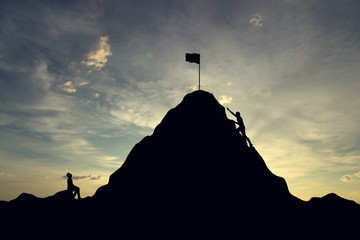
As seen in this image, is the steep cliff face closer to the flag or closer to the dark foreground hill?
the dark foreground hill

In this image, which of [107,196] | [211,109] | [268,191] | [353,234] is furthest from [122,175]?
[353,234]

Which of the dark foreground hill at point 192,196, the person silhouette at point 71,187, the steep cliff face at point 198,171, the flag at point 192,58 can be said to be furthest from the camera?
the flag at point 192,58

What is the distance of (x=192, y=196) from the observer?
17.6 metres

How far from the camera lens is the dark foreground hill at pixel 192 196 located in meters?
17.0

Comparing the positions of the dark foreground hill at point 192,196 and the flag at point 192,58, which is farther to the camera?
the flag at point 192,58

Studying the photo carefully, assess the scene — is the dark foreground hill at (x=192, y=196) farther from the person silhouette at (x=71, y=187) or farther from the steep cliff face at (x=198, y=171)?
the person silhouette at (x=71, y=187)

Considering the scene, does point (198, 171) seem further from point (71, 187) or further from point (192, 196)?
point (71, 187)

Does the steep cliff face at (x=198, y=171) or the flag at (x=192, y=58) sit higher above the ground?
the flag at (x=192, y=58)

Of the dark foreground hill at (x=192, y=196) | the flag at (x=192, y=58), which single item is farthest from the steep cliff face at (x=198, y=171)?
the flag at (x=192, y=58)

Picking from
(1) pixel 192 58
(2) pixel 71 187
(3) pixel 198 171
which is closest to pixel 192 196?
(3) pixel 198 171

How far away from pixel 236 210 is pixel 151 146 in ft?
32.6

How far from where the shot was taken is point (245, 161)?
787 inches

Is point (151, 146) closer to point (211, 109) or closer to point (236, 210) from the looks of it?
point (211, 109)

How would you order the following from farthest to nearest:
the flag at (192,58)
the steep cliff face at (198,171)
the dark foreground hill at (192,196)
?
the flag at (192,58)
the steep cliff face at (198,171)
the dark foreground hill at (192,196)
